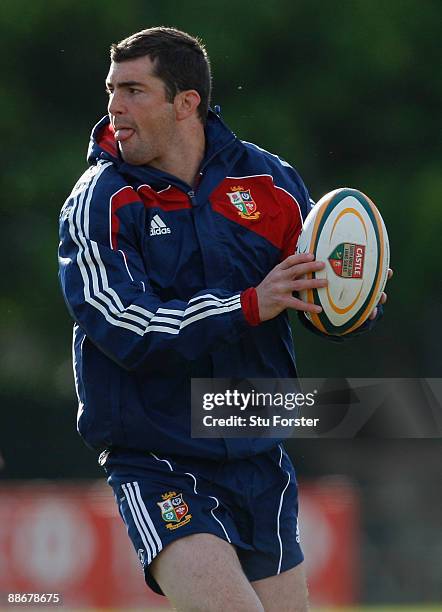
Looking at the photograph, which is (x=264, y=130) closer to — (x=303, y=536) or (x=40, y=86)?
(x=40, y=86)

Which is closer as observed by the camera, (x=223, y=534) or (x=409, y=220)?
(x=223, y=534)

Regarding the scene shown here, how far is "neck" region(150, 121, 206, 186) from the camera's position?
14.5 ft

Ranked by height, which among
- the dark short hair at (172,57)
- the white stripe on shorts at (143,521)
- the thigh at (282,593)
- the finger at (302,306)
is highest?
the dark short hair at (172,57)

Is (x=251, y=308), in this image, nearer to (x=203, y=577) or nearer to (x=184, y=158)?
(x=184, y=158)

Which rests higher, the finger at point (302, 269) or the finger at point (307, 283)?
the finger at point (302, 269)

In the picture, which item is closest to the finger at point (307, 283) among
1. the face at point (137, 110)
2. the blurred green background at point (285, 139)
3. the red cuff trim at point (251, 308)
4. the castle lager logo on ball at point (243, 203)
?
the red cuff trim at point (251, 308)

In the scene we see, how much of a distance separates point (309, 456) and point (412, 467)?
0.97 meters

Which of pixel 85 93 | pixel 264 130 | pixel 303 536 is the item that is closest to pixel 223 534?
pixel 303 536

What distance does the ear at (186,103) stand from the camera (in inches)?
174

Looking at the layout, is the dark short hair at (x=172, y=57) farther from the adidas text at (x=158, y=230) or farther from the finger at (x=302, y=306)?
the finger at (x=302, y=306)

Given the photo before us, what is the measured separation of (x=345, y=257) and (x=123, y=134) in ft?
2.70

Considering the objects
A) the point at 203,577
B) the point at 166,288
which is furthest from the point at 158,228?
the point at 203,577

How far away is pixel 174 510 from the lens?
4078 millimetres

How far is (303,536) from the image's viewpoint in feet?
29.1
